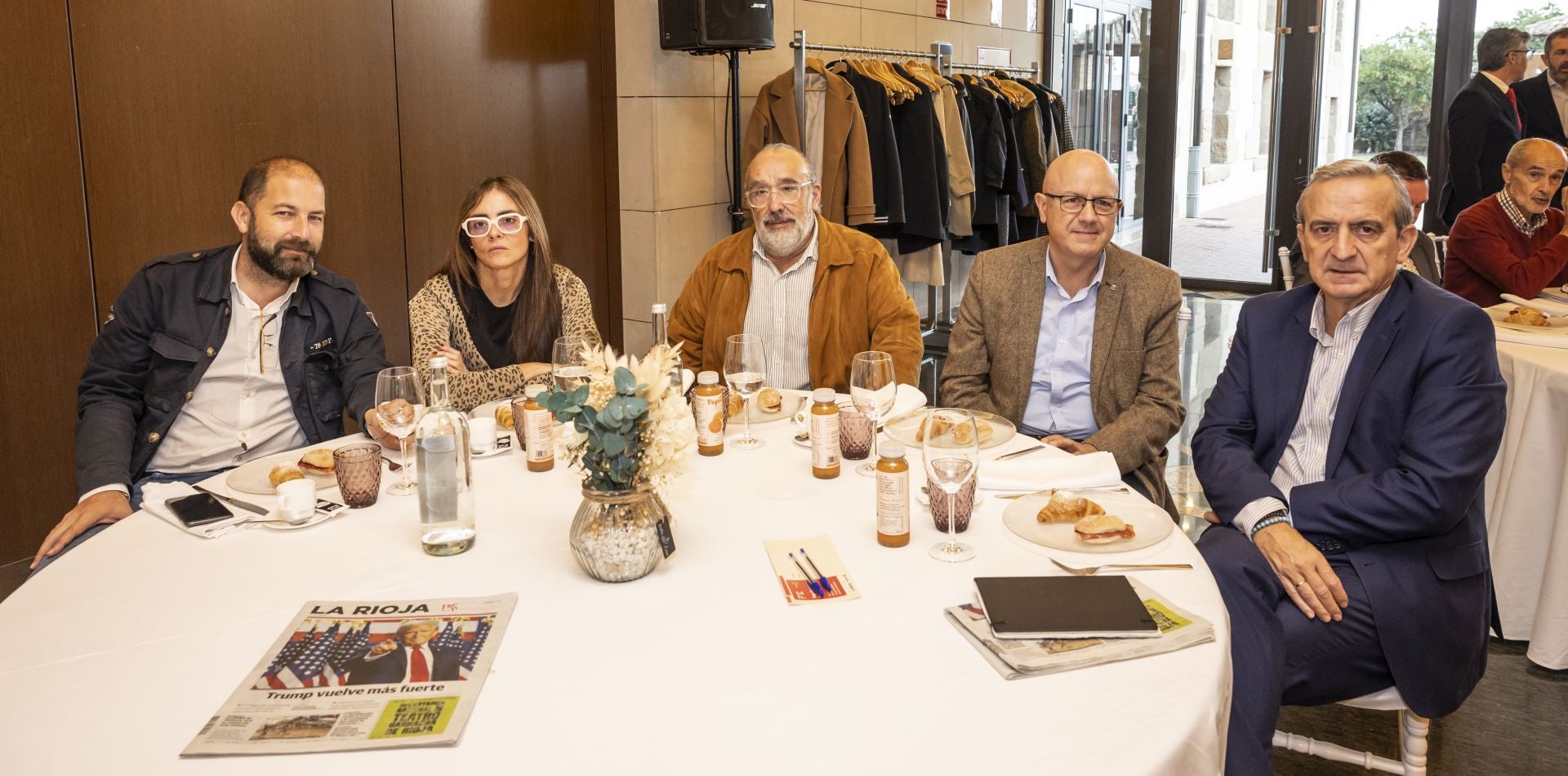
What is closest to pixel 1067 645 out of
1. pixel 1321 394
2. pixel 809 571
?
pixel 809 571

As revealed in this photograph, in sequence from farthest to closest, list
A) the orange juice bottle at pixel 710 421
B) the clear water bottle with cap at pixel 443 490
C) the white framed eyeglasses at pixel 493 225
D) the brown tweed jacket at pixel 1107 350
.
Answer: the white framed eyeglasses at pixel 493 225, the brown tweed jacket at pixel 1107 350, the orange juice bottle at pixel 710 421, the clear water bottle with cap at pixel 443 490

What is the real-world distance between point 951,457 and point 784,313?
5.98ft

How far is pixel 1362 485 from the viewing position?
221cm

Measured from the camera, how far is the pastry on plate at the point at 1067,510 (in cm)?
191

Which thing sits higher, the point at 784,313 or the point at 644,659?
the point at 784,313

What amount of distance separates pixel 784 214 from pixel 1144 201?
7.22m

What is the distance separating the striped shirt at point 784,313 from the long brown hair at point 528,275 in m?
0.63

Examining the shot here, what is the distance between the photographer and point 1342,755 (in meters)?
2.35

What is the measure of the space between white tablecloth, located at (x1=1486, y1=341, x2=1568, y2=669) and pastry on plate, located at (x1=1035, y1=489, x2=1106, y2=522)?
184cm

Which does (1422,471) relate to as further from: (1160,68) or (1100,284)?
(1160,68)

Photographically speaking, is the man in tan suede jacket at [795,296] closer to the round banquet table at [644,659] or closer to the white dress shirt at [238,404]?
the white dress shirt at [238,404]

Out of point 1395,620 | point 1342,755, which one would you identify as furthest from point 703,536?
point 1342,755

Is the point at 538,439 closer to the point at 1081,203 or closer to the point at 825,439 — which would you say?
the point at 825,439

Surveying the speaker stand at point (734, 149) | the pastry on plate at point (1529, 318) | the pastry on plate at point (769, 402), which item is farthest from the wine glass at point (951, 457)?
the speaker stand at point (734, 149)
